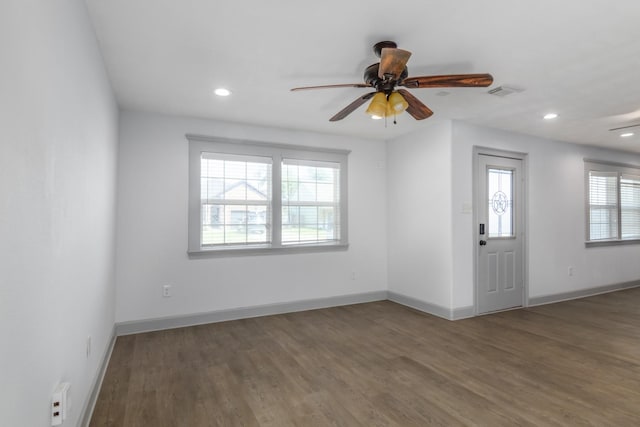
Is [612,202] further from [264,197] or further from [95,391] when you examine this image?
[95,391]

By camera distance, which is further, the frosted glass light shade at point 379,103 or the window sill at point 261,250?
the window sill at point 261,250

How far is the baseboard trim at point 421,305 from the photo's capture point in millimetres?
4395

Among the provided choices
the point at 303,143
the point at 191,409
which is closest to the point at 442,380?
the point at 191,409

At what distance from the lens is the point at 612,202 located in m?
6.15

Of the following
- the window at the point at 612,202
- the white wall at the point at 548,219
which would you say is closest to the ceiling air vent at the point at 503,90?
the white wall at the point at 548,219

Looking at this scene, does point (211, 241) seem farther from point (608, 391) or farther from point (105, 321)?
point (608, 391)

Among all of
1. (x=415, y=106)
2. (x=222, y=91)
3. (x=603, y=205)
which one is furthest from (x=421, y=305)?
(x=603, y=205)

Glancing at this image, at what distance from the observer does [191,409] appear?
93.0 inches

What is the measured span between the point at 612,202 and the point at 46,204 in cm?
798

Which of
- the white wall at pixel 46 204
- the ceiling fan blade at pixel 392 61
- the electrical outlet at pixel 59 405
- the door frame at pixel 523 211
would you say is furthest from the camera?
the door frame at pixel 523 211

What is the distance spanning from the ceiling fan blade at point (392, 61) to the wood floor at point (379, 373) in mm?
2291

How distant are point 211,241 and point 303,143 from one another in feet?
6.11

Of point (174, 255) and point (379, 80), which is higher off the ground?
point (379, 80)

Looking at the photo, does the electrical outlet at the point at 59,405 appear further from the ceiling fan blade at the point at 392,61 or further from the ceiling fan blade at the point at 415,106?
the ceiling fan blade at the point at 415,106
